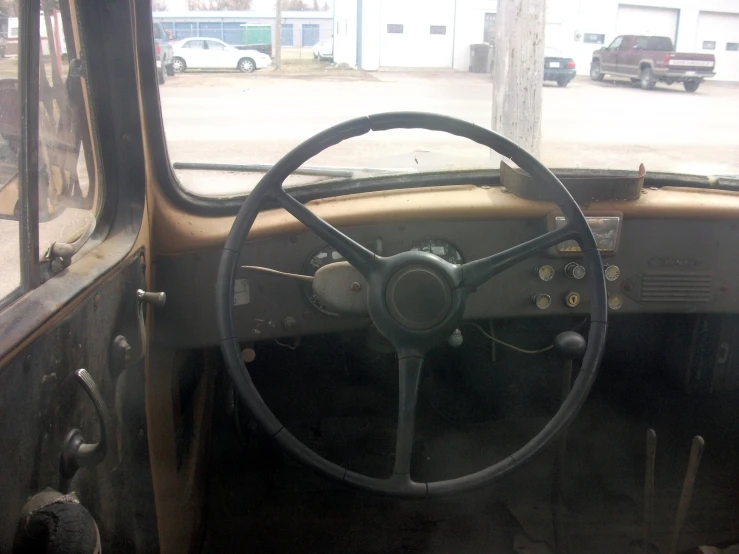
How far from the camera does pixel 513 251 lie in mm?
1752

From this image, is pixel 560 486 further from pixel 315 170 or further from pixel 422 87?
pixel 422 87

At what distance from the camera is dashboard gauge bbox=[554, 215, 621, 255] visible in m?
2.11

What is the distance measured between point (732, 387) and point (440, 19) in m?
1.84

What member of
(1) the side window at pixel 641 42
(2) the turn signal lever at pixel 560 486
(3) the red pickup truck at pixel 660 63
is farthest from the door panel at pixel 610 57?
(2) the turn signal lever at pixel 560 486

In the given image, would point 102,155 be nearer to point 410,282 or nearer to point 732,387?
point 410,282

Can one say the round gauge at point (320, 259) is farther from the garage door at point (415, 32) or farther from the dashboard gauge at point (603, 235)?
the garage door at point (415, 32)

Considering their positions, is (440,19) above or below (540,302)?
above

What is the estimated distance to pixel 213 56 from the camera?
96.0 inches

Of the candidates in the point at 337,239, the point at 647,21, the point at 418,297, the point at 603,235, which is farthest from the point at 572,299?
the point at 647,21

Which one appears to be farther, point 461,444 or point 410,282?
point 461,444

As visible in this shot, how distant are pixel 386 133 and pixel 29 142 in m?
1.08

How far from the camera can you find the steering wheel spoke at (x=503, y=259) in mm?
1721

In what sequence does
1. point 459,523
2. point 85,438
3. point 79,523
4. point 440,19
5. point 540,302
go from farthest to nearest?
point 440,19
point 459,523
point 540,302
point 85,438
point 79,523

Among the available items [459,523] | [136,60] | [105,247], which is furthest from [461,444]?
[136,60]
